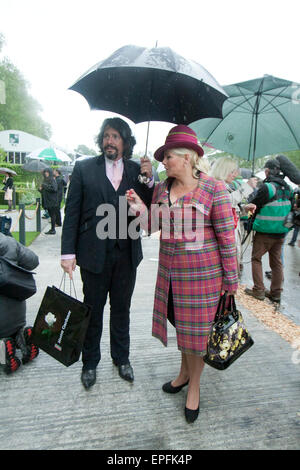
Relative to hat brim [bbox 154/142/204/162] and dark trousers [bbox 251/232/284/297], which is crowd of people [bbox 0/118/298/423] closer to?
hat brim [bbox 154/142/204/162]

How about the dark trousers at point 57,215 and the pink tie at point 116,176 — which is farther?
the dark trousers at point 57,215

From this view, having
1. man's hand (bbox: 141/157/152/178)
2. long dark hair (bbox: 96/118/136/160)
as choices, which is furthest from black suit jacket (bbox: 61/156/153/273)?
man's hand (bbox: 141/157/152/178)

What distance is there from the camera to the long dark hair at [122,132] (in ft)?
7.54

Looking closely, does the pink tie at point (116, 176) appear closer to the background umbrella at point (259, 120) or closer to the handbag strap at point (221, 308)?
the handbag strap at point (221, 308)

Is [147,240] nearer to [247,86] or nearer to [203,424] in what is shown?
[247,86]

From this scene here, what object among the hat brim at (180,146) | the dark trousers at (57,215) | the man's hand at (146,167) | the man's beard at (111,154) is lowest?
the dark trousers at (57,215)

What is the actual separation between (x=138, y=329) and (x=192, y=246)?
5.82 feet

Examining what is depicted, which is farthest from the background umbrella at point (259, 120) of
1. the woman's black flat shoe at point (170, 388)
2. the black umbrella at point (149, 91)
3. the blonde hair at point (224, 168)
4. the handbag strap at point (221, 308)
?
the woman's black flat shoe at point (170, 388)

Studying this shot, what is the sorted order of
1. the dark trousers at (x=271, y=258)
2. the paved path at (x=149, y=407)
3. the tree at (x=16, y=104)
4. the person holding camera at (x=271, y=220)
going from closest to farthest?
the paved path at (x=149, y=407), the person holding camera at (x=271, y=220), the dark trousers at (x=271, y=258), the tree at (x=16, y=104)

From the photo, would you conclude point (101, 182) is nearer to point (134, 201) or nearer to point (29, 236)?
point (134, 201)

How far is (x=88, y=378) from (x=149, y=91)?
228 cm

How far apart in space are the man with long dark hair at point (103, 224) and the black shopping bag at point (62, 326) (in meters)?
0.21

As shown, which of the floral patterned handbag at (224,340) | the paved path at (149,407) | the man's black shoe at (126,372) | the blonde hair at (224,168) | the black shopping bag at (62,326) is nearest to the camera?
the paved path at (149,407)
